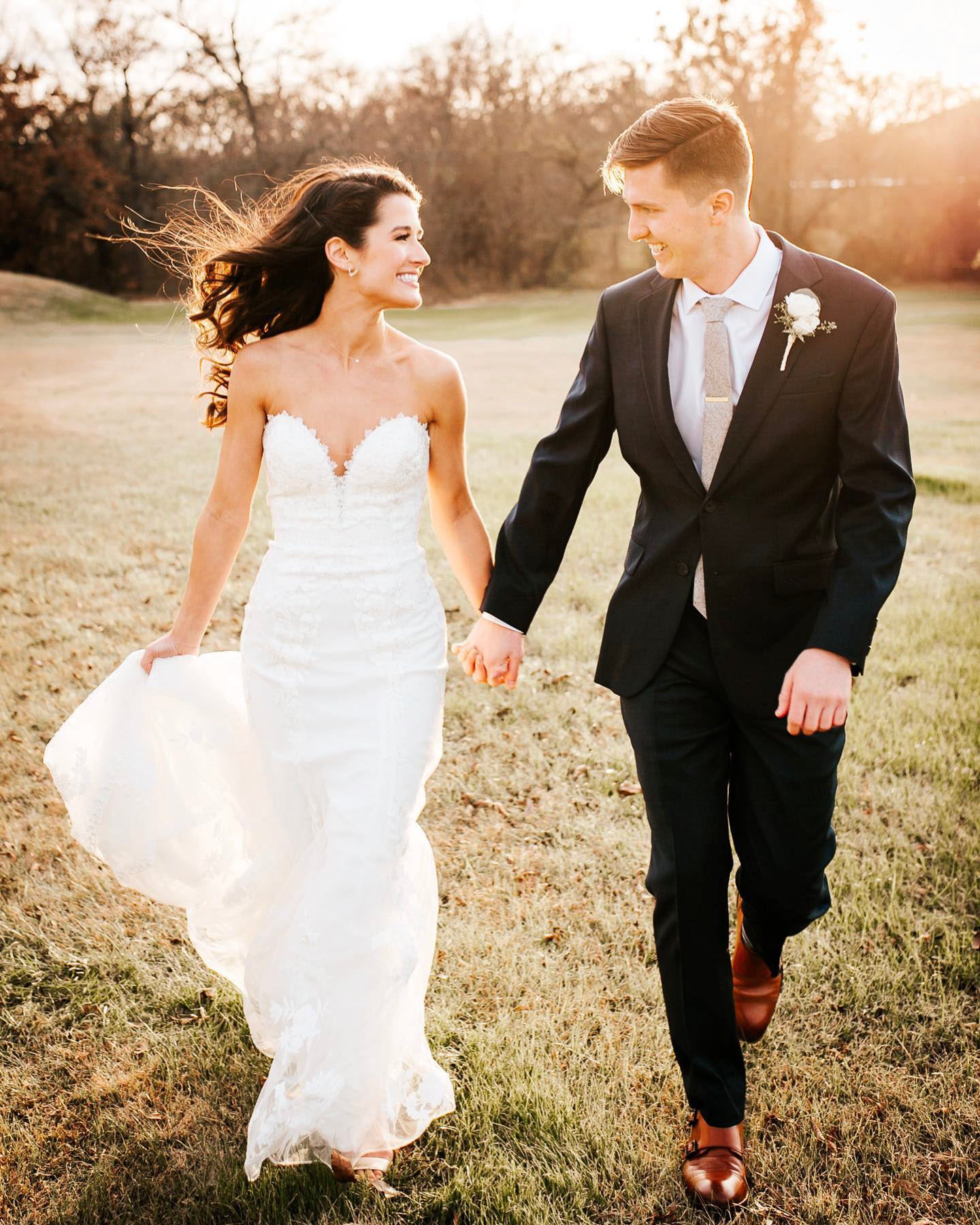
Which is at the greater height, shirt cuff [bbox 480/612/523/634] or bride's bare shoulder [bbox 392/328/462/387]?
bride's bare shoulder [bbox 392/328/462/387]

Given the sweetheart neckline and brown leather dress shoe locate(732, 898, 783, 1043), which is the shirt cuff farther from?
brown leather dress shoe locate(732, 898, 783, 1043)

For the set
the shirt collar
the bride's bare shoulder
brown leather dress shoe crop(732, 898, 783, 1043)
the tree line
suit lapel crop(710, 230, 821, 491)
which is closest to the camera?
suit lapel crop(710, 230, 821, 491)

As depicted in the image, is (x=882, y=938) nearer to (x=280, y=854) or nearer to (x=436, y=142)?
(x=280, y=854)

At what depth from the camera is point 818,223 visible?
43094 millimetres

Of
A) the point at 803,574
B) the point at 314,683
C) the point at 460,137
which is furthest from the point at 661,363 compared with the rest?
the point at 460,137

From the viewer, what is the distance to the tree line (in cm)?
3994

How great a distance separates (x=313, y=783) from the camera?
3049mm

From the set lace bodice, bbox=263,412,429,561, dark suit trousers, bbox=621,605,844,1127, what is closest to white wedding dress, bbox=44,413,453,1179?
lace bodice, bbox=263,412,429,561

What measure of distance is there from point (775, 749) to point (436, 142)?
47389 mm

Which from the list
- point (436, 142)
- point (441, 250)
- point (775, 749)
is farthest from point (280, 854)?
point (436, 142)

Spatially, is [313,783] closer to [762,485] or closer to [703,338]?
[762,485]

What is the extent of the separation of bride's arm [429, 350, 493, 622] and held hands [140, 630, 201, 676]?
907mm

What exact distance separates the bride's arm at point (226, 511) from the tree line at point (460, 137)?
41.1 metres

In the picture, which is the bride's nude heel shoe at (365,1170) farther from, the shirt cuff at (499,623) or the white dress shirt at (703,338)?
the white dress shirt at (703,338)
